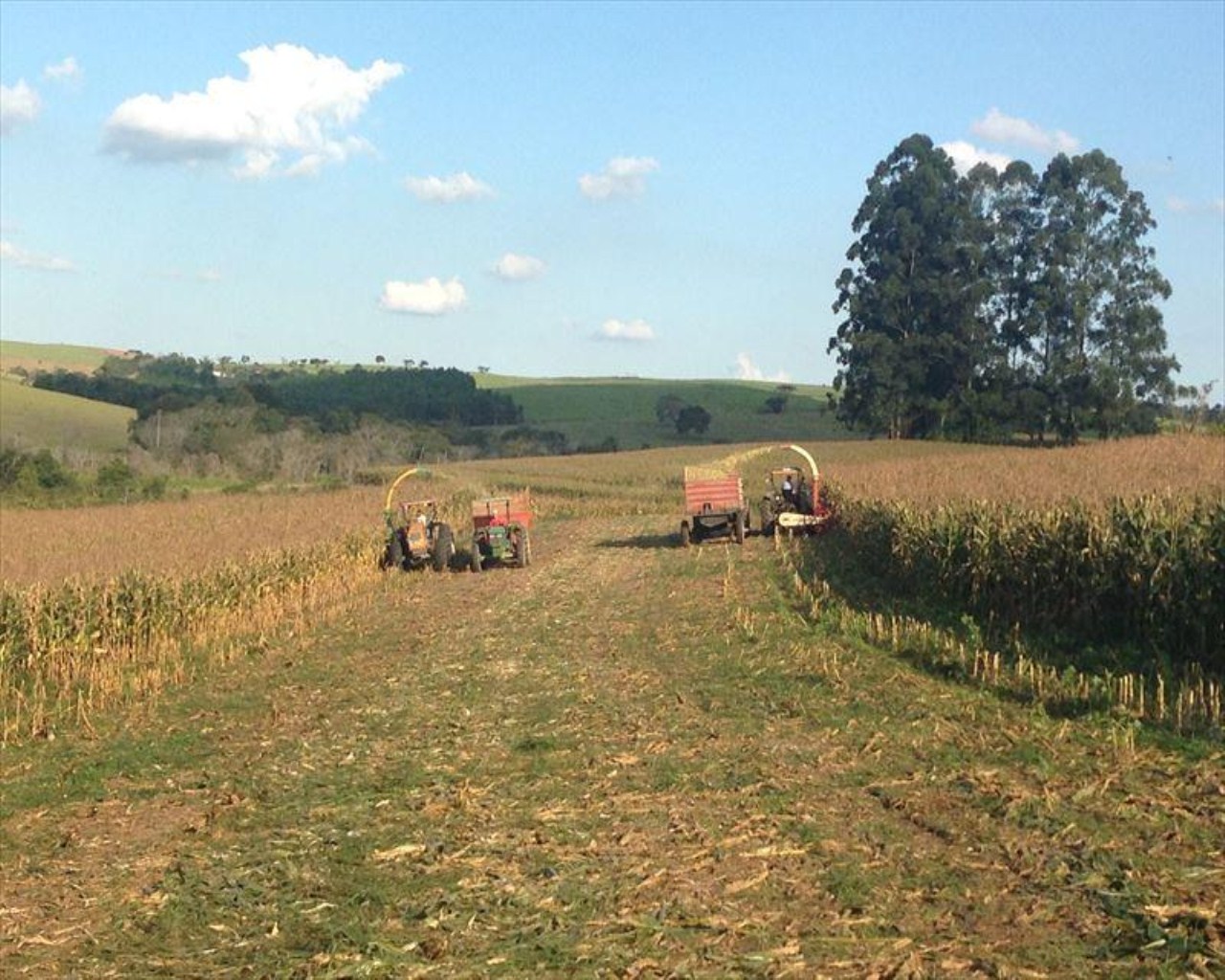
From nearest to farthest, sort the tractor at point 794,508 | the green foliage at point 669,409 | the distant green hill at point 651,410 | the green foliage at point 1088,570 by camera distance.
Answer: the green foliage at point 1088,570 → the tractor at point 794,508 → the distant green hill at point 651,410 → the green foliage at point 669,409

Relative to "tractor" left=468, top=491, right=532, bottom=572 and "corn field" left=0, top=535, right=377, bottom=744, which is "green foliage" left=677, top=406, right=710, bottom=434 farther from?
"corn field" left=0, top=535, right=377, bottom=744

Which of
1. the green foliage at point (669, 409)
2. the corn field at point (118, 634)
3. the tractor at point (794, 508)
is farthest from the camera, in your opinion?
the green foliage at point (669, 409)

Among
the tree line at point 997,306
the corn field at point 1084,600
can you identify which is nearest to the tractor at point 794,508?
the corn field at point 1084,600

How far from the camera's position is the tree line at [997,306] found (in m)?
55.4

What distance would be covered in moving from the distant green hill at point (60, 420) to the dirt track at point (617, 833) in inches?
2457

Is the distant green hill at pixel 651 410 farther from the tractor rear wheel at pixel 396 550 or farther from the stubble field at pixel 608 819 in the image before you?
the stubble field at pixel 608 819

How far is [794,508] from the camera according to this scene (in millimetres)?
28516

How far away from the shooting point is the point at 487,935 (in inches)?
251

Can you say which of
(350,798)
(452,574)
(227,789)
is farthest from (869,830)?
(452,574)

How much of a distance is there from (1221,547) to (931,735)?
469cm

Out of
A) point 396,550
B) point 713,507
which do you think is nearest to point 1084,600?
point 713,507

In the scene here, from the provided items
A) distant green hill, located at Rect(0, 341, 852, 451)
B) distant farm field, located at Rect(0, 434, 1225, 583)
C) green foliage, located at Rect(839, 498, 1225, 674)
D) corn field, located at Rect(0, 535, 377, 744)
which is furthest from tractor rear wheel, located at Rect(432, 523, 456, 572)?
distant green hill, located at Rect(0, 341, 852, 451)

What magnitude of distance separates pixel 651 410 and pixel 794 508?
87449 millimetres

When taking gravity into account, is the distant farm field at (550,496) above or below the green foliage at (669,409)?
below
